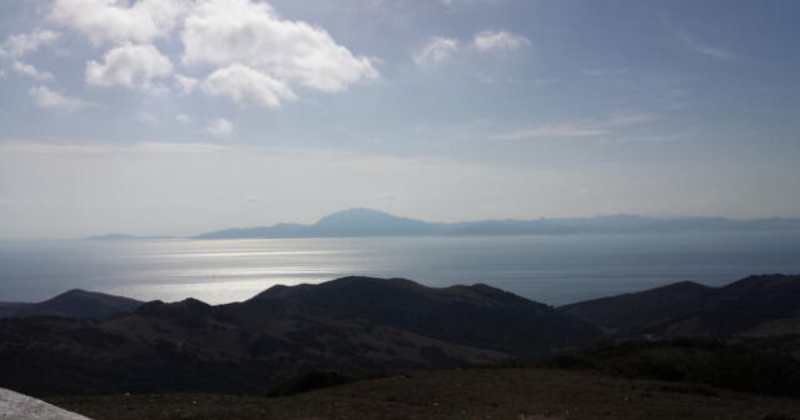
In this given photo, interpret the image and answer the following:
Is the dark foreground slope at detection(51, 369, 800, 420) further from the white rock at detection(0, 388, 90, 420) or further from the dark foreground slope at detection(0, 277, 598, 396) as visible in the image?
the dark foreground slope at detection(0, 277, 598, 396)

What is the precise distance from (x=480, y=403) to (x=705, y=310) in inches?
3415

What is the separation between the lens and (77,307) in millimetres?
114250

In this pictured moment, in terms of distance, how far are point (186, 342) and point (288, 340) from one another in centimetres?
1273

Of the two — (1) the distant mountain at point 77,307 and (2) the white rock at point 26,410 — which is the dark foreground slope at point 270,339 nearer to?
(2) the white rock at point 26,410

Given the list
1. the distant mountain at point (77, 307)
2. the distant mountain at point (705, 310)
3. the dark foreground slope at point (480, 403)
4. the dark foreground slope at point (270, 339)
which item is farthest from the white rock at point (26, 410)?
the distant mountain at point (77, 307)

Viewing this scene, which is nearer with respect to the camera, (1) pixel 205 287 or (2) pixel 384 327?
(2) pixel 384 327

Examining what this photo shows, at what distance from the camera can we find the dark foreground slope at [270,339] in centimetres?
5319

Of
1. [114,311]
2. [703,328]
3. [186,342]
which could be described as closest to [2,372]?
[186,342]

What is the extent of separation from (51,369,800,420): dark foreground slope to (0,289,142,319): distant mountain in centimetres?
10249

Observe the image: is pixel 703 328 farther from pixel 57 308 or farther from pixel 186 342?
pixel 57 308

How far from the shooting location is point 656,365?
20.5 meters

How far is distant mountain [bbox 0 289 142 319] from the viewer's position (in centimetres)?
10962

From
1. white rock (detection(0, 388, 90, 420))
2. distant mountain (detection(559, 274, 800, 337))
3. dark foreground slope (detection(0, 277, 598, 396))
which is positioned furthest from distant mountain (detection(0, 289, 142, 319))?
white rock (detection(0, 388, 90, 420))

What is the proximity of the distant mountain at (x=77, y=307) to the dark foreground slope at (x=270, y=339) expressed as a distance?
34.9 m
